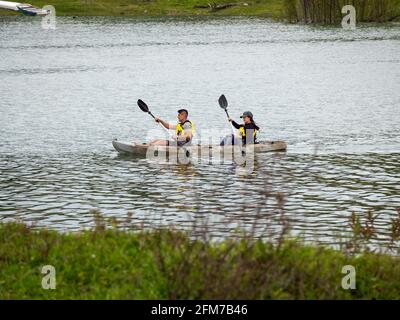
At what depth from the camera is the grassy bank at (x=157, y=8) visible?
175 m

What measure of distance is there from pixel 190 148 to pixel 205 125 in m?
12.2

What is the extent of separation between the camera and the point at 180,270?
10391 millimetres

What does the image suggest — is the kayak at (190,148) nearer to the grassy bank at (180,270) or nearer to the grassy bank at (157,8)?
the grassy bank at (180,270)

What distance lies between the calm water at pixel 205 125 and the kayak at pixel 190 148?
0.51 m

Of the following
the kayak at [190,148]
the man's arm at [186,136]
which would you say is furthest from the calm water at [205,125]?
the man's arm at [186,136]

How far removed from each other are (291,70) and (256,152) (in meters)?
46.4

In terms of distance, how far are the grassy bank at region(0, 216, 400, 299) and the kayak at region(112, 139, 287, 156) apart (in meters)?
19.8

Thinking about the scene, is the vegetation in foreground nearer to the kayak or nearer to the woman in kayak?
the kayak
